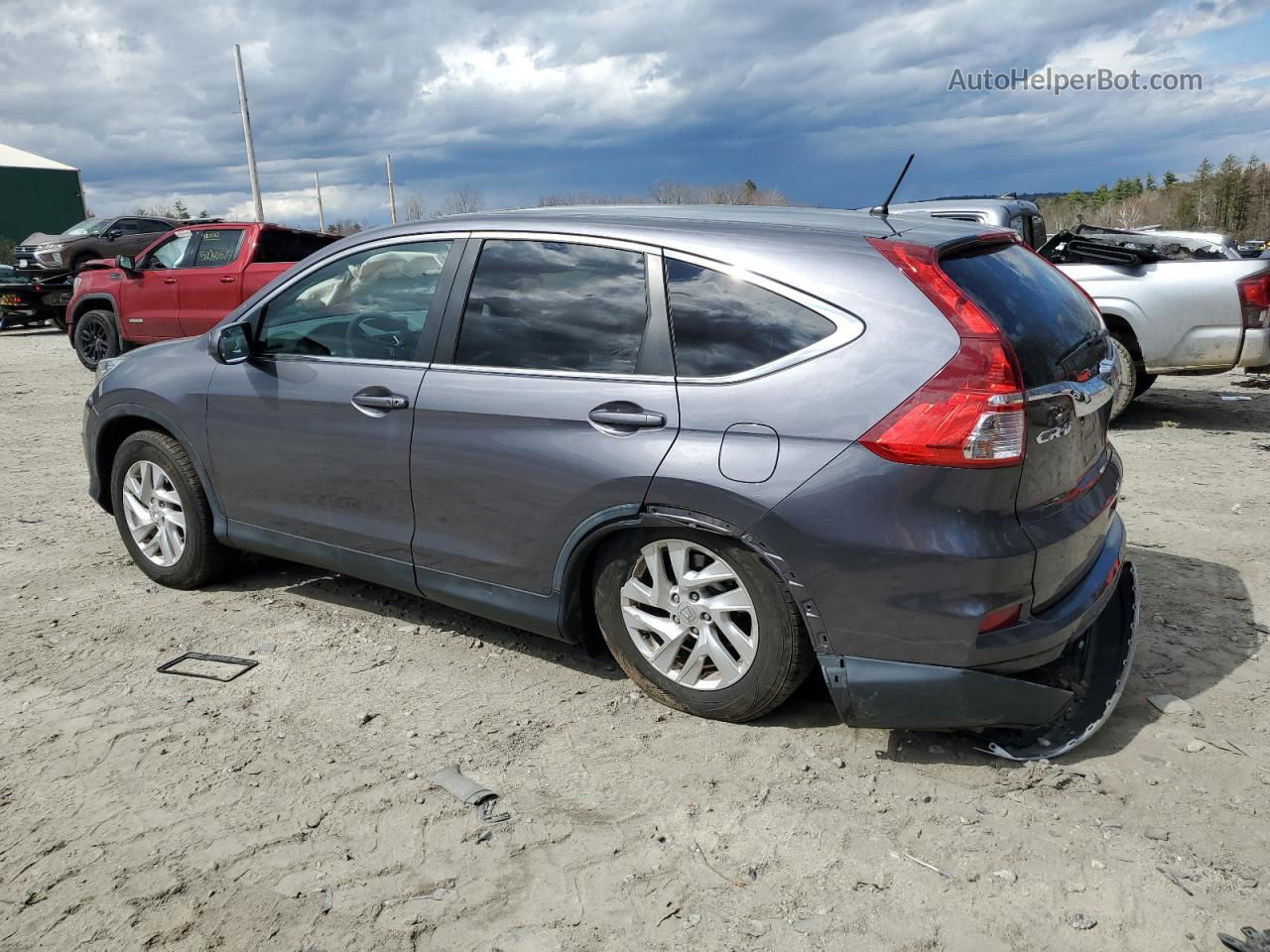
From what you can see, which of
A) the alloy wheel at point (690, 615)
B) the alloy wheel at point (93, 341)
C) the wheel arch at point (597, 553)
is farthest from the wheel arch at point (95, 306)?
the alloy wheel at point (690, 615)

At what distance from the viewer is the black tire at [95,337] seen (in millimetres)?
13562

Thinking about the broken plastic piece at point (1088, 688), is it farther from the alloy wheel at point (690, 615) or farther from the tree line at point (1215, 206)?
the tree line at point (1215, 206)

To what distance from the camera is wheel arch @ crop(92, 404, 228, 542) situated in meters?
4.68

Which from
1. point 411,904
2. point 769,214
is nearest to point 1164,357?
point 769,214

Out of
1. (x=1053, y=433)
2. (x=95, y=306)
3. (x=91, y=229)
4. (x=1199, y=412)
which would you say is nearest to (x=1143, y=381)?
(x=1199, y=412)

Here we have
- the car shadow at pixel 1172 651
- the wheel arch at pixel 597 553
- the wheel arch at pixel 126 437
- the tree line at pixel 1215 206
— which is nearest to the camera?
the wheel arch at pixel 597 553

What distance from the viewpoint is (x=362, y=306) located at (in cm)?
419

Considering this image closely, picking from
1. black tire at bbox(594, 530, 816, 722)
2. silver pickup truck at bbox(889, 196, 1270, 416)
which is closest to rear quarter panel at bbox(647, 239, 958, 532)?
black tire at bbox(594, 530, 816, 722)

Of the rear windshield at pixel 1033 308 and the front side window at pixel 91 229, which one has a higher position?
the front side window at pixel 91 229

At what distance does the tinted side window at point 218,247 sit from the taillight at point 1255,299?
1094 centimetres

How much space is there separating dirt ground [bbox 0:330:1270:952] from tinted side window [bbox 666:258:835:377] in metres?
1.27

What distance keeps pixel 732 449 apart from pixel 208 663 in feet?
7.98

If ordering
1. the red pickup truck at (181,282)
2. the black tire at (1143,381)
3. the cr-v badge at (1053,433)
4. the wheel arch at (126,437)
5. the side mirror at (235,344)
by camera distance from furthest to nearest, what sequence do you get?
the red pickup truck at (181,282)
the black tire at (1143,381)
the wheel arch at (126,437)
the side mirror at (235,344)
the cr-v badge at (1053,433)

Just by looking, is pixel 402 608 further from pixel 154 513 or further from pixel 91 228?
pixel 91 228
